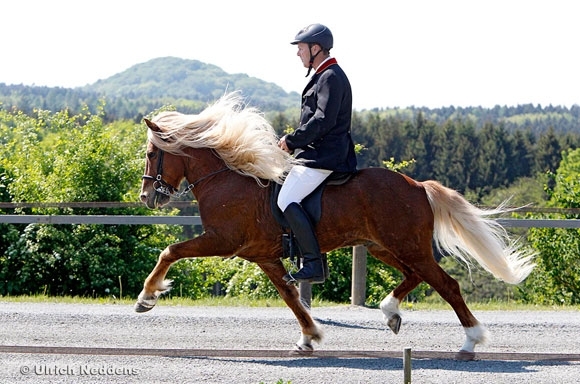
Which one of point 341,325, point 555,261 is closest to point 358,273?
point 341,325

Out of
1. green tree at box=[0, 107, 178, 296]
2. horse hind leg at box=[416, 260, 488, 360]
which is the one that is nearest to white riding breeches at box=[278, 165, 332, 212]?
horse hind leg at box=[416, 260, 488, 360]

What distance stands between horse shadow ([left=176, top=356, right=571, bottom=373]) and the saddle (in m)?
0.85

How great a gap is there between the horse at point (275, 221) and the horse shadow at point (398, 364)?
12cm

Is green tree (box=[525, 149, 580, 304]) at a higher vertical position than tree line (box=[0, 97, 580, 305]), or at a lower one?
lower

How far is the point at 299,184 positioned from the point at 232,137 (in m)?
0.91

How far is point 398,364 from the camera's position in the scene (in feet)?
26.9

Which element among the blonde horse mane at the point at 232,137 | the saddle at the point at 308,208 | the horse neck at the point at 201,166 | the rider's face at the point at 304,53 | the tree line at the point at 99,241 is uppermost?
the rider's face at the point at 304,53

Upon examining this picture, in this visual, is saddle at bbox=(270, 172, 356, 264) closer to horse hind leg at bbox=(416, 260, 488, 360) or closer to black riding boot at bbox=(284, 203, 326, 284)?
black riding boot at bbox=(284, 203, 326, 284)

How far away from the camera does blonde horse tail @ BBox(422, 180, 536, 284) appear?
28.3 ft

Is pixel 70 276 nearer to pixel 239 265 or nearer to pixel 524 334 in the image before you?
pixel 239 265

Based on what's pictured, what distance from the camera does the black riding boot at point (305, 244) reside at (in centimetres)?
823

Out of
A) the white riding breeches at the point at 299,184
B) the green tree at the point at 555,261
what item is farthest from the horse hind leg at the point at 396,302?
the green tree at the point at 555,261

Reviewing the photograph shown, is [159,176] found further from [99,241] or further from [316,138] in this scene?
[99,241]

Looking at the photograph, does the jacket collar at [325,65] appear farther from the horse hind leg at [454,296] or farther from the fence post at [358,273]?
the fence post at [358,273]
